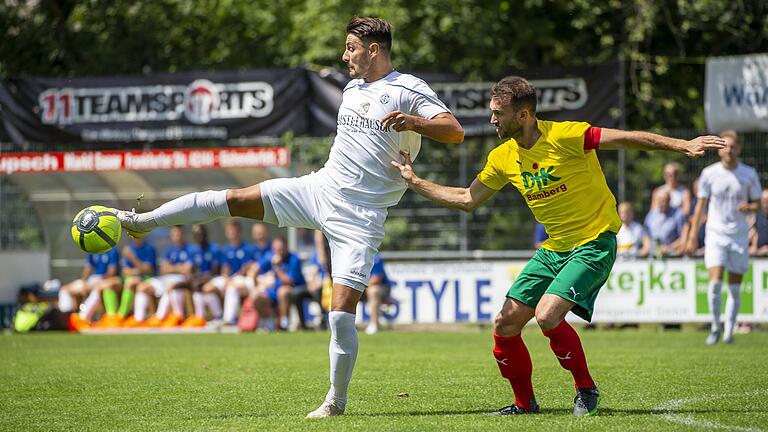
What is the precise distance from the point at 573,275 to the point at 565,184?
22.7 inches

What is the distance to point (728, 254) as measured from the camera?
44.7 ft

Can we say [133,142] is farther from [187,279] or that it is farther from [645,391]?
[645,391]

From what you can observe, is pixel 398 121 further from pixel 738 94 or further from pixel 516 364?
pixel 738 94

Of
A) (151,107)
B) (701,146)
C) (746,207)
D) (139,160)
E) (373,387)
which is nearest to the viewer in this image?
(701,146)

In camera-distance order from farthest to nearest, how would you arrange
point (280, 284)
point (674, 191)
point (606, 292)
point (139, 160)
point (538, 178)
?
point (139, 160) → point (280, 284) → point (674, 191) → point (606, 292) → point (538, 178)

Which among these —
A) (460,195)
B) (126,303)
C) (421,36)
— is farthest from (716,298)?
(421,36)

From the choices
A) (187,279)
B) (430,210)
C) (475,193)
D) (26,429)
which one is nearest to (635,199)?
(430,210)

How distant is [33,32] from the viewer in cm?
2458

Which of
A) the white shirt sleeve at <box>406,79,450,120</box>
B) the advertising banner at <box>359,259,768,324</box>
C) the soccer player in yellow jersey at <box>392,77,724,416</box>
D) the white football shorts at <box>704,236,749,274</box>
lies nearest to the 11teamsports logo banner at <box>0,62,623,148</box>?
the advertising banner at <box>359,259,768,324</box>

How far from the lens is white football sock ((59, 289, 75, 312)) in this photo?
62.4ft

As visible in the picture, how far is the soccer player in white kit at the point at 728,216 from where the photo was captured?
1349cm

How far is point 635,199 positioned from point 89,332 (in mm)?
9149

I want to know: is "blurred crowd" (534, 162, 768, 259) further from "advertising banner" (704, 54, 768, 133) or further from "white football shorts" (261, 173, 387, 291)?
"white football shorts" (261, 173, 387, 291)

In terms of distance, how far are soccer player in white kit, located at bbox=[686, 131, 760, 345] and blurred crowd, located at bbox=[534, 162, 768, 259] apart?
3.34 m
